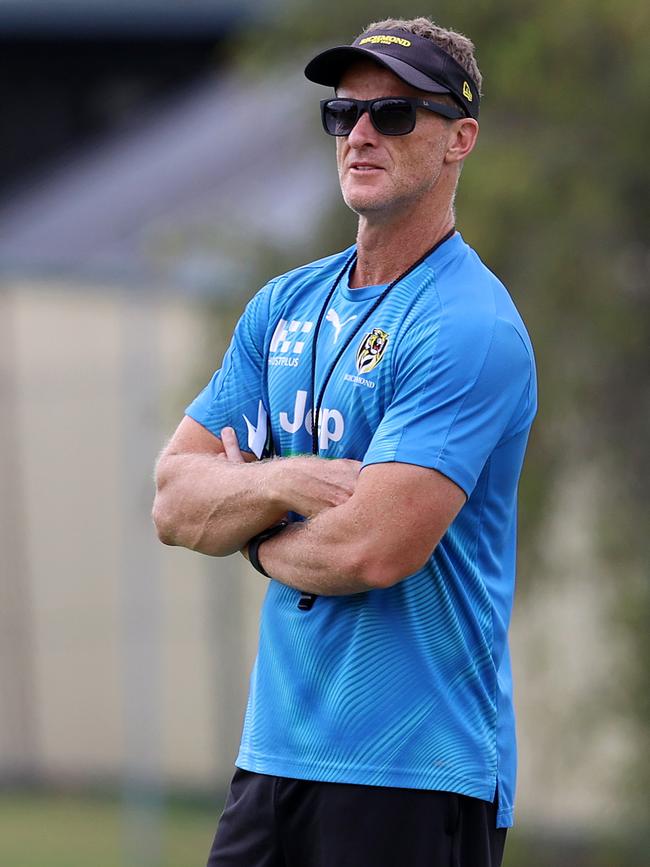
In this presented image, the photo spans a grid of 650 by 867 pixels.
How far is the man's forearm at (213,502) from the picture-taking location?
3324mm

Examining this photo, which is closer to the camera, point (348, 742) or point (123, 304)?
point (348, 742)

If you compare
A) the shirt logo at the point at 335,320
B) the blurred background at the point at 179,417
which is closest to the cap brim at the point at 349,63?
the shirt logo at the point at 335,320

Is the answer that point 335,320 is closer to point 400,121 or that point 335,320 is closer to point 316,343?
point 316,343

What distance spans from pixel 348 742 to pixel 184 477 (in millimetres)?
712

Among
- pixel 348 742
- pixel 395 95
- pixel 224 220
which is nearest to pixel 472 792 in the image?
pixel 348 742

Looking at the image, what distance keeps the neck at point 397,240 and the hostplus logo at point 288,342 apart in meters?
0.18

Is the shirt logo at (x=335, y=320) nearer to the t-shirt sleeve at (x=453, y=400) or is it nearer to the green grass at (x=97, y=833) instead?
the t-shirt sleeve at (x=453, y=400)

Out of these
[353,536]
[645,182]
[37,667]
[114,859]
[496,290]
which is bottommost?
[114,859]

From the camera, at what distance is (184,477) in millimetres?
3529

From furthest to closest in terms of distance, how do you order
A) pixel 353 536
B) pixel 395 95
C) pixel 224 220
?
1. pixel 224 220
2. pixel 395 95
3. pixel 353 536

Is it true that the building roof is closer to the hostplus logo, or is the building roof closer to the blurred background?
the blurred background

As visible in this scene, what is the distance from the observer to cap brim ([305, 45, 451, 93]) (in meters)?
3.28

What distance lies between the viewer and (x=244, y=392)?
3639 mm

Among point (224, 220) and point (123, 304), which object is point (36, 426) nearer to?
point (123, 304)
